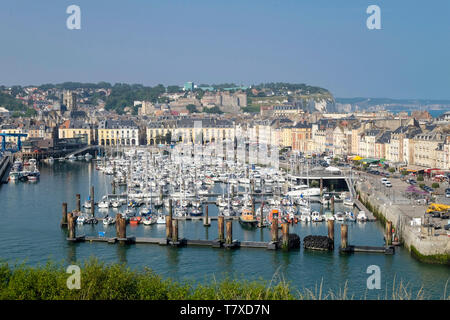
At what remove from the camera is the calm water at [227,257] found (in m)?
16.3

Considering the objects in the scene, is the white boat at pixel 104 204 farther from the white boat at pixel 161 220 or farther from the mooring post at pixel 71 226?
the mooring post at pixel 71 226

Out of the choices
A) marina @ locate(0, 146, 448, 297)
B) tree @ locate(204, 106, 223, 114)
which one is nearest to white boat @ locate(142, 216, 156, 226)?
marina @ locate(0, 146, 448, 297)

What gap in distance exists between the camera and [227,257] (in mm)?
18297

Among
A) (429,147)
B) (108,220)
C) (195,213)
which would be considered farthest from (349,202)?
(429,147)

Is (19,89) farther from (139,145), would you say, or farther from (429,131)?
(429,131)

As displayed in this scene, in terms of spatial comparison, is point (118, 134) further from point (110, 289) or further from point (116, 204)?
point (110, 289)

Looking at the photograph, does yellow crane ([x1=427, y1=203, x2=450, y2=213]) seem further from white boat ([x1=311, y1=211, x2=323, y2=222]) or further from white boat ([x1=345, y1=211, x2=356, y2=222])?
white boat ([x1=311, y1=211, x2=323, y2=222])

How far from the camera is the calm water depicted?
642 inches

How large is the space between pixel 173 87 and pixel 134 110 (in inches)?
1057

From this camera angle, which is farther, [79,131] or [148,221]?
[79,131]
